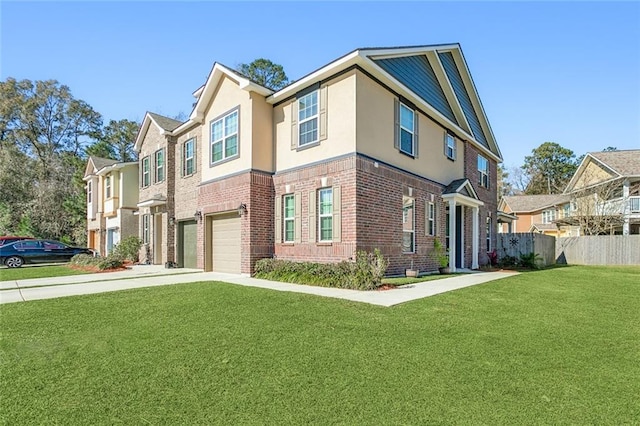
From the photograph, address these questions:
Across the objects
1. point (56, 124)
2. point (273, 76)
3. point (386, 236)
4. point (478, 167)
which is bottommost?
point (386, 236)

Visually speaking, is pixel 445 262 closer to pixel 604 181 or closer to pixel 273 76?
pixel 604 181

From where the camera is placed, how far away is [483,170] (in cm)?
2008

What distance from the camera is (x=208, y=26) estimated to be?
1084cm

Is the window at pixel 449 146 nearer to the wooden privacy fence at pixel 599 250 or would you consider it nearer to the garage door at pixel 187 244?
the garage door at pixel 187 244

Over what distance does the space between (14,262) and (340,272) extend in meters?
18.2

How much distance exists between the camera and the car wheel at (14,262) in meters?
17.9

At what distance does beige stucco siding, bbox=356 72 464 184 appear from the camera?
10781mm

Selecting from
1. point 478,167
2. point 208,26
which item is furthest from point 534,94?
point 208,26

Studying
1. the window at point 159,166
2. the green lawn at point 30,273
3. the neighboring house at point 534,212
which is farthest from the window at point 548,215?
the green lawn at point 30,273

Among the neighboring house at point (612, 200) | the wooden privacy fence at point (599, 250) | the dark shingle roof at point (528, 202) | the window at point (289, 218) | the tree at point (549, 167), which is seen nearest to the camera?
the window at point (289, 218)

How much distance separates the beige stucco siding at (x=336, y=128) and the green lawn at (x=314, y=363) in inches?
215

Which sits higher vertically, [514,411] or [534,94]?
[534,94]

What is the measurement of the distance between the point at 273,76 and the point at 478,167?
25366mm

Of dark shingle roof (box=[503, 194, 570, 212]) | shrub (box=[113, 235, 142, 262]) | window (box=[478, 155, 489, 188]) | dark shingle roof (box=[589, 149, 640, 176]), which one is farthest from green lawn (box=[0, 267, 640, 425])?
dark shingle roof (box=[503, 194, 570, 212])
